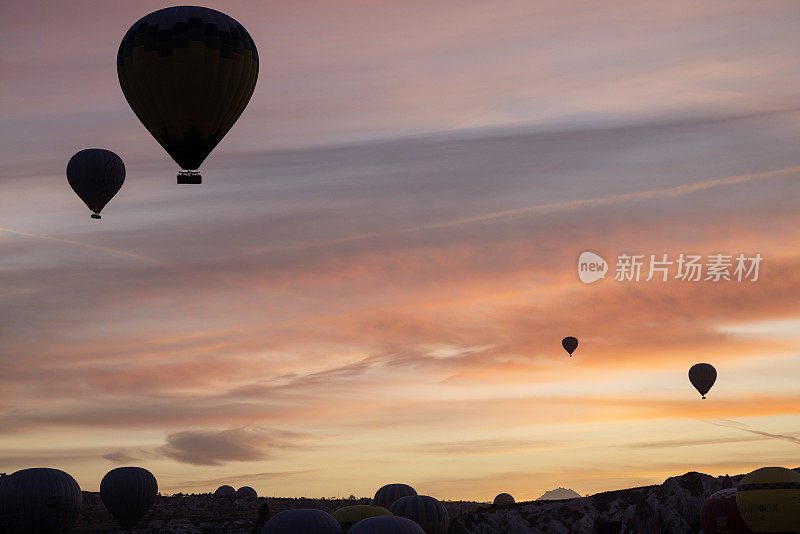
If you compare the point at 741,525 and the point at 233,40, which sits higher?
the point at 233,40

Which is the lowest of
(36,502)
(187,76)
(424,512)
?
(424,512)

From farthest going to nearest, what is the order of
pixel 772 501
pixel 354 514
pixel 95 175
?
pixel 95 175
pixel 354 514
pixel 772 501

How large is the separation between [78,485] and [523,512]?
2003 inches

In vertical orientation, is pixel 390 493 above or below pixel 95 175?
below

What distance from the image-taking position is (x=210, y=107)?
6266 cm

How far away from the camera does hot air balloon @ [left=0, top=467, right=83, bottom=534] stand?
89000 millimetres

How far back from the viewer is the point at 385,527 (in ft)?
223

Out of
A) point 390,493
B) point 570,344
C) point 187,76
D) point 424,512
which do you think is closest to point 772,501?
point 424,512

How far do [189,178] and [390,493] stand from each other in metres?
57.6

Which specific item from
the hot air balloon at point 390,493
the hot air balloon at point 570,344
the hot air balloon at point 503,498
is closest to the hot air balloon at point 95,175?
the hot air balloon at point 390,493

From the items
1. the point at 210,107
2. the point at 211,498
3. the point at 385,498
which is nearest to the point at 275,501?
the point at 211,498

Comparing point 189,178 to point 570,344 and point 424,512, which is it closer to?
point 424,512

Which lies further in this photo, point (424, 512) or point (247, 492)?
point (247, 492)

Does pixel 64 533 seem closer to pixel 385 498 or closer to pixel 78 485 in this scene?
pixel 78 485
